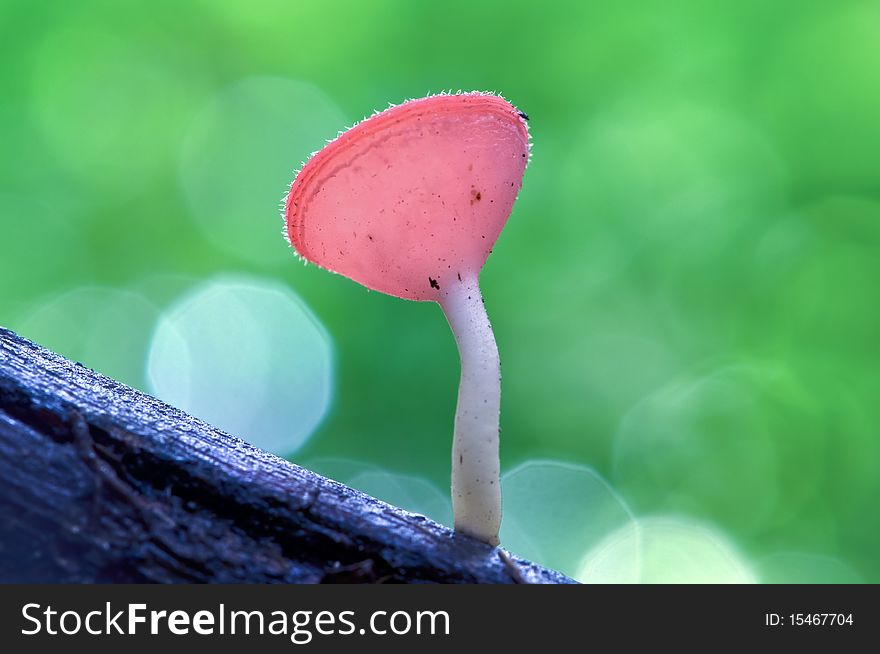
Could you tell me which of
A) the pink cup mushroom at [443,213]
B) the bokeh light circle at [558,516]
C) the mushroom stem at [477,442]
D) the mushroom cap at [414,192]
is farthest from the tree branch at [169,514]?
the bokeh light circle at [558,516]

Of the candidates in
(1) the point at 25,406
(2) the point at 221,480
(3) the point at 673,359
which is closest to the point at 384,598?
(2) the point at 221,480

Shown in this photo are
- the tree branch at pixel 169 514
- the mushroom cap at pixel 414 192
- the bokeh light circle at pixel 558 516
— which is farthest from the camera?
the bokeh light circle at pixel 558 516

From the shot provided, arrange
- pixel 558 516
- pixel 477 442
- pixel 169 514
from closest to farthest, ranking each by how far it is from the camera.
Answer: pixel 169 514 → pixel 477 442 → pixel 558 516

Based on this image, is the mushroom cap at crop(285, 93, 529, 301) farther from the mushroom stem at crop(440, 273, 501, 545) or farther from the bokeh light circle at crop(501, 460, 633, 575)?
the bokeh light circle at crop(501, 460, 633, 575)

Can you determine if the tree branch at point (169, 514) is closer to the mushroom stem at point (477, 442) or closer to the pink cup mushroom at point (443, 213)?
the mushroom stem at point (477, 442)

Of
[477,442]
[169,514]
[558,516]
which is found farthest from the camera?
[558,516]

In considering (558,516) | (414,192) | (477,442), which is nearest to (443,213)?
(414,192)

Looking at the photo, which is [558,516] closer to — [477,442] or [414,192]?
[477,442]

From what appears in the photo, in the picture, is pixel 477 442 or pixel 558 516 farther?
pixel 558 516
